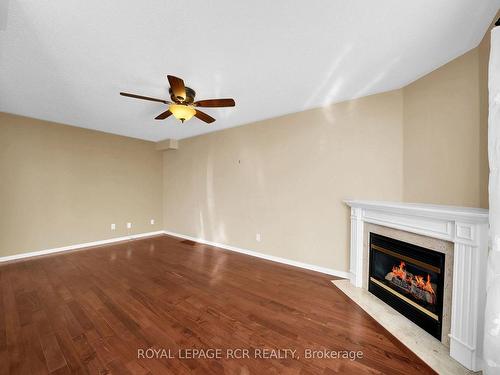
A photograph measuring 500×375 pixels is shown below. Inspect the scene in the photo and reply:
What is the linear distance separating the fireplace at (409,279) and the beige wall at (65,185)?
5.12 m

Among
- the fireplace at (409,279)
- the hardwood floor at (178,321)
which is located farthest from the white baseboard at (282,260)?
the fireplace at (409,279)

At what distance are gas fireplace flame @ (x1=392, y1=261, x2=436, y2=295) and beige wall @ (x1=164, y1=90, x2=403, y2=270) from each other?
0.70m

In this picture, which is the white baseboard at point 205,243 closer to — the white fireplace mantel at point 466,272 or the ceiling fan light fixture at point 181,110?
the white fireplace mantel at point 466,272

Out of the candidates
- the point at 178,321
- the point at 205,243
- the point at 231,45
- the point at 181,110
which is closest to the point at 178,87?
the point at 181,110

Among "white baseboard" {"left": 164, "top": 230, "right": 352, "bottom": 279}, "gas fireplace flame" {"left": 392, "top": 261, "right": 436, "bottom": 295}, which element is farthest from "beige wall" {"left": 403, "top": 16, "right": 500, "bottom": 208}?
"white baseboard" {"left": 164, "top": 230, "right": 352, "bottom": 279}

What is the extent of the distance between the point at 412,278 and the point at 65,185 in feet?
18.8

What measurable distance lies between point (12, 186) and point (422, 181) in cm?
615

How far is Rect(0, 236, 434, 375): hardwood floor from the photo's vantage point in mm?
1371

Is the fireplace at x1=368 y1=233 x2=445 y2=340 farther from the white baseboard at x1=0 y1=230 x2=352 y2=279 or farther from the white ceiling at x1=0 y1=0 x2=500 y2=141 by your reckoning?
the white ceiling at x1=0 y1=0 x2=500 y2=141

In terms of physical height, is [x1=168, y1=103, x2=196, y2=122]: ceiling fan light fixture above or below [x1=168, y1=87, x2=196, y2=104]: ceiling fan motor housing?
below

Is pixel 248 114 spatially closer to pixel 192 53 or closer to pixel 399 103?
pixel 192 53

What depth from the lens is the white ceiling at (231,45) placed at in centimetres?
131

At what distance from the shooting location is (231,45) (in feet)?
5.39

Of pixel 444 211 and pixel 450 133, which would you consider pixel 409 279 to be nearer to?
pixel 444 211
